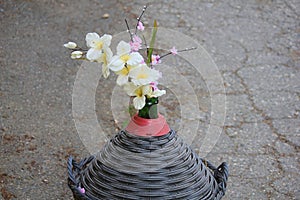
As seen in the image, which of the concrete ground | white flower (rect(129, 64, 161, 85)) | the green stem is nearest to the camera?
white flower (rect(129, 64, 161, 85))

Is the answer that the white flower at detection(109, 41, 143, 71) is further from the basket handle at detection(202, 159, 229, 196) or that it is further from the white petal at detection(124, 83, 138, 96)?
the basket handle at detection(202, 159, 229, 196)

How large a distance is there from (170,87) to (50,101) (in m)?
0.64

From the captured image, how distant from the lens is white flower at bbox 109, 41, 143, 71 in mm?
1430

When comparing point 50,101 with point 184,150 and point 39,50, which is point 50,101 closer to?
point 39,50

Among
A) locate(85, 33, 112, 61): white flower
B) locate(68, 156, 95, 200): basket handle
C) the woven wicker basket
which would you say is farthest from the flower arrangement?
locate(68, 156, 95, 200): basket handle

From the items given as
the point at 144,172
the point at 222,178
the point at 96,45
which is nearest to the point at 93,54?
the point at 96,45

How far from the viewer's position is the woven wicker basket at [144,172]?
1.50 m

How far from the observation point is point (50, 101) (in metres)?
2.90

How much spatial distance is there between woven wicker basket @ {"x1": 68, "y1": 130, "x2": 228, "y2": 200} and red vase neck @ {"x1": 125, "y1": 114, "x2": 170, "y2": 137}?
0.04 feet

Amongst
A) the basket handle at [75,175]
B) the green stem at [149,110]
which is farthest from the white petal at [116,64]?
the basket handle at [75,175]

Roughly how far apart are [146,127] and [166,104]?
4.57ft

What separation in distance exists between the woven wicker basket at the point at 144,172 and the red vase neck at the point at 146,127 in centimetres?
1

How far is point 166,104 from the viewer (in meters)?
2.93

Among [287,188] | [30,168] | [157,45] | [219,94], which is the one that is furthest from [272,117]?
[30,168]
